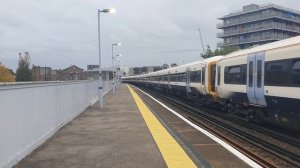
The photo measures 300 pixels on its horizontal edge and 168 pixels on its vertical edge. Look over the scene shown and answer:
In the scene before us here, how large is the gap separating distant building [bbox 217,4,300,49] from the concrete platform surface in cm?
10202

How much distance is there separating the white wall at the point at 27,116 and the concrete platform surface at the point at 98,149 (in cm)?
27

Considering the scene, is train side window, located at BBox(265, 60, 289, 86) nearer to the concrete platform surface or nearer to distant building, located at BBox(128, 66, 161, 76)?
the concrete platform surface

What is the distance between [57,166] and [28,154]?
1527 millimetres

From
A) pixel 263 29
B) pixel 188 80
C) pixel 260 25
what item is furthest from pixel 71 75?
pixel 188 80

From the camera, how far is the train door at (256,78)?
15.2 meters

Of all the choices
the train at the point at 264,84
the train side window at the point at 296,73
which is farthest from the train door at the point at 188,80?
the train side window at the point at 296,73

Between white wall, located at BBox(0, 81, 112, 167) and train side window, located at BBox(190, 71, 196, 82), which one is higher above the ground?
train side window, located at BBox(190, 71, 196, 82)

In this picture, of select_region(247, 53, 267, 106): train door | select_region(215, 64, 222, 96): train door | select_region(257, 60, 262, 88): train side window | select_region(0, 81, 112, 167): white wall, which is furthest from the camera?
select_region(215, 64, 222, 96): train door

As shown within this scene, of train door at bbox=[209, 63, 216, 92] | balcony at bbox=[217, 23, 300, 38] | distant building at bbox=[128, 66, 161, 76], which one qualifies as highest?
balcony at bbox=[217, 23, 300, 38]

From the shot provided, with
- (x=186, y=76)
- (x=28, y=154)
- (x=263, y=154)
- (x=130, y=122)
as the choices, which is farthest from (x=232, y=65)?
(x=186, y=76)

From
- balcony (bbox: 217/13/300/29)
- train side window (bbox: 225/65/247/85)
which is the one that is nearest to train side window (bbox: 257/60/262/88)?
train side window (bbox: 225/65/247/85)

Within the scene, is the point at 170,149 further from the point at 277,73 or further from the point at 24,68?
the point at 24,68

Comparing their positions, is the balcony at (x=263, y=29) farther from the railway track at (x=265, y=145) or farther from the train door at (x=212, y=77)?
the railway track at (x=265, y=145)

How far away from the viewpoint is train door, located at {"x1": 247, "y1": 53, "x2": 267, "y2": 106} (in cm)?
1516
